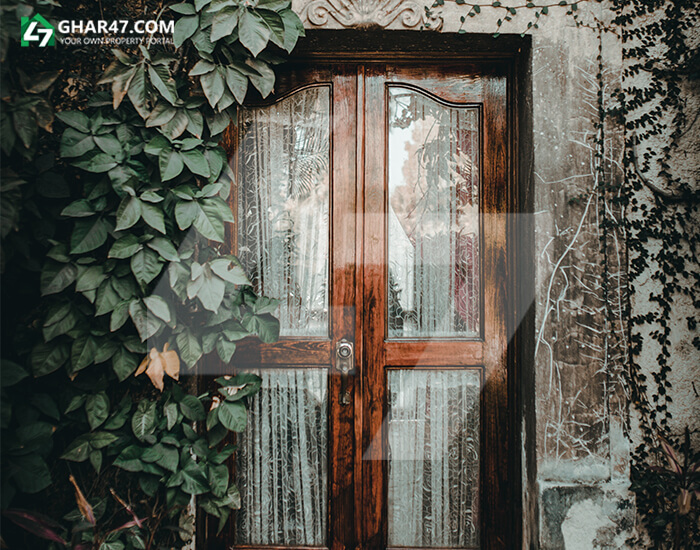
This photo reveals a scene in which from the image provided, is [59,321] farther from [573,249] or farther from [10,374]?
[573,249]

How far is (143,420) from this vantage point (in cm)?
165

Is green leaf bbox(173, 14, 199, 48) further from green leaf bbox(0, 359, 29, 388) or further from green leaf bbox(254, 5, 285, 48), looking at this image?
green leaf bbox(0, 359, 29, 388)

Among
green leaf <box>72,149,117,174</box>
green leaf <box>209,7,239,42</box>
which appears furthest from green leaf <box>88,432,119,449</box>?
green leaf <box>209,7,239,42</box>

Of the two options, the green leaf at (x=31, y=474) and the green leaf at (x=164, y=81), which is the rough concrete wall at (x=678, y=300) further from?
the green leaf at (x=31, y=474)

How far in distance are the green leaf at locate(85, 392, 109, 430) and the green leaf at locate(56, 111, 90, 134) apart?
41.6 inches

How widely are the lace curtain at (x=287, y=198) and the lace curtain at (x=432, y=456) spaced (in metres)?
0.67

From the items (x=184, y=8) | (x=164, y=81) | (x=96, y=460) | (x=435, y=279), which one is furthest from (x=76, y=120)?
(x=435, y=279)

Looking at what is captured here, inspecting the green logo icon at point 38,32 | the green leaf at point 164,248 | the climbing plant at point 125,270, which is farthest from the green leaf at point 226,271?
the green logo icon at point 38,32

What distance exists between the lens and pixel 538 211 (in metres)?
1.77

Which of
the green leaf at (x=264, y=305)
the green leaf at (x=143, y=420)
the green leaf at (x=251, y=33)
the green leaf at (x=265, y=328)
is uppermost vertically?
the green leaf at (x=251, y=33)

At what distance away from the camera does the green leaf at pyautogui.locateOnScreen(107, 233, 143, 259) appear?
152 cm

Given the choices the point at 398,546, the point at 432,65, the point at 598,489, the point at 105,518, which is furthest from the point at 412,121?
the point at 105,518

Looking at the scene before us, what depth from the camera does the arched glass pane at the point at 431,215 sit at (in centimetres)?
199

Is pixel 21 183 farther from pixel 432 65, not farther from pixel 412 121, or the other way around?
pixel 432 65
